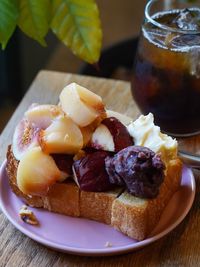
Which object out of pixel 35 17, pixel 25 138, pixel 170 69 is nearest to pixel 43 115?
pixel 25 138

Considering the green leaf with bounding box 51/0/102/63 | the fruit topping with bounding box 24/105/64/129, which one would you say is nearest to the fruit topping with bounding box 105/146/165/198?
the fruit topping with bounding box 24/105/64/129

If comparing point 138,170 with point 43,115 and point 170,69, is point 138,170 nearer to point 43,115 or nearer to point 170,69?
point 43,115

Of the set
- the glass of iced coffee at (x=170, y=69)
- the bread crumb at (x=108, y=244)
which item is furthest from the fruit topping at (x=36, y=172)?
the glass of iced coffee at (x=170, y=69)

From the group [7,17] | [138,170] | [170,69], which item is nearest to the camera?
[138,170]

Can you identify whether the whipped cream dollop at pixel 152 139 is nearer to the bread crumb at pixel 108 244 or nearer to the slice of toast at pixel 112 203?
the slice of toast at pixel 112 203

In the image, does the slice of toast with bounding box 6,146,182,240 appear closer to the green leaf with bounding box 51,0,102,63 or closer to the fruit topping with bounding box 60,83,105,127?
the fruit topping with bounding box 60,83,105,127

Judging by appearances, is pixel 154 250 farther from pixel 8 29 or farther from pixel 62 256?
pixel 8 29
